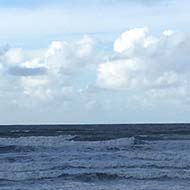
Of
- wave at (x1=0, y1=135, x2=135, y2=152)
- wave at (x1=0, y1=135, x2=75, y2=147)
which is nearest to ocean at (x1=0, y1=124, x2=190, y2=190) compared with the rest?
wave at (x1=0, y1=135, x2=135, y2=152)

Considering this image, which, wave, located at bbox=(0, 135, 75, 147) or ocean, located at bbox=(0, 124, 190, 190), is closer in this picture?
ocean, located at bbox=(0, 124, 190, 190)

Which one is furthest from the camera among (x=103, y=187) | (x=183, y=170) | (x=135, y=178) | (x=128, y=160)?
→ (x=128, y=160)

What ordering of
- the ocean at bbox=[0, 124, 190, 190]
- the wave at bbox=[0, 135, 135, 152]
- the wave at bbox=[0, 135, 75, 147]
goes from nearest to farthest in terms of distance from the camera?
the ocean at bbox=[0, 124, 190, 190]
the wave at bbox=[0, 135, 135, 152]
the wave at bbox=[0, 135, 75, 147]

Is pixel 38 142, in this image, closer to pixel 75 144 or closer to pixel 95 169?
pixel 75 144

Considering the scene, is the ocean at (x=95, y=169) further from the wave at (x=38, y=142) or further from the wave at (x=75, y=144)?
the wave at (x=38, y=142)

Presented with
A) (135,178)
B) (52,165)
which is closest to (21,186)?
(135,178)

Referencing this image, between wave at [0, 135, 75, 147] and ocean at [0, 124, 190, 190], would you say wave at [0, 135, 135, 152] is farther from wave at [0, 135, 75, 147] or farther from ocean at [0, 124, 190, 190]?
ocean at [0, 124, 190, 190]

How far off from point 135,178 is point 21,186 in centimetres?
522

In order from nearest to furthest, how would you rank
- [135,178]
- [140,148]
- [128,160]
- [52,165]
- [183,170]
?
[135,178]
[183,170]
[52,165]
[128,160]
[140,148]

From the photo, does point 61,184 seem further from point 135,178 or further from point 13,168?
point 13,168

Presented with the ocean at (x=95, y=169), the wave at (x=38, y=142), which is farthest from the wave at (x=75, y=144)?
the ocean at (x=95, y=169)

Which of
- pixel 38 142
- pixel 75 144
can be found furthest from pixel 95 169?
pixel 38 142

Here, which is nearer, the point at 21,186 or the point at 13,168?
the point at 21,186

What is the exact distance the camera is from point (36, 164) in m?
33.2
